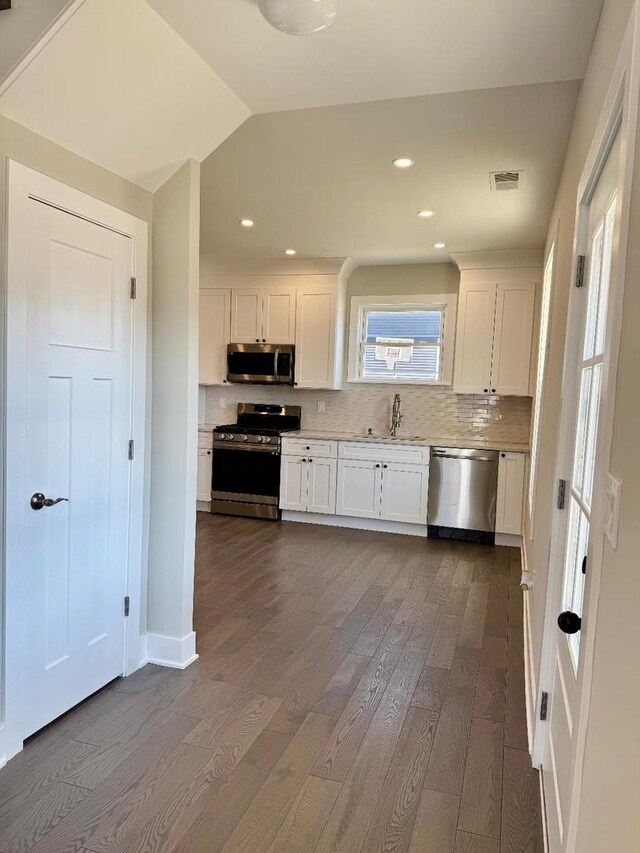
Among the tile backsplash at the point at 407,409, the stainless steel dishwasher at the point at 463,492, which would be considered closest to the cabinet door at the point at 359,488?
the stainless steel dishwasher at the point at 463,492

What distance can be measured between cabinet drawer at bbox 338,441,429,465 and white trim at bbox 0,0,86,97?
407 centimetres

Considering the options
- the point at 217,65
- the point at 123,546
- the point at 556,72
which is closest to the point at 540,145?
the point at 556,72

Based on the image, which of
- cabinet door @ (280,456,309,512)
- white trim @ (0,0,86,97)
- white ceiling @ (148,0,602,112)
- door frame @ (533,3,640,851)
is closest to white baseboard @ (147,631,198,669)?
door frame @ (533,3,640,851)

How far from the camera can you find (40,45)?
176 cm

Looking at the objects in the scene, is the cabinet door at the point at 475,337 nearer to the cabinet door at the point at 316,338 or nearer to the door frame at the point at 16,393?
the cabinet door at the point at 316,338

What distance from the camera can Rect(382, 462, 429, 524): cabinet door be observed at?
5.22m

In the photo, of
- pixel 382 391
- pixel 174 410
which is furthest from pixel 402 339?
pixel 174 410

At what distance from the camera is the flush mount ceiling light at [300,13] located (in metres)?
1.65

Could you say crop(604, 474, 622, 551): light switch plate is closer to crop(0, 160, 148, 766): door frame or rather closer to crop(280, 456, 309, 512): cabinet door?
crop(0, 160, 148, 766): door frame

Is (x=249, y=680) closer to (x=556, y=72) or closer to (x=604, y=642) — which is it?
(x=604, y=642)

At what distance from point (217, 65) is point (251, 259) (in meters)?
3.71

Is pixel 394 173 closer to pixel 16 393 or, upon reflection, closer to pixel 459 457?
pixel 16 393

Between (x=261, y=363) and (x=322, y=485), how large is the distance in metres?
1.49

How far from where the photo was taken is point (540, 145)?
2852 mm
